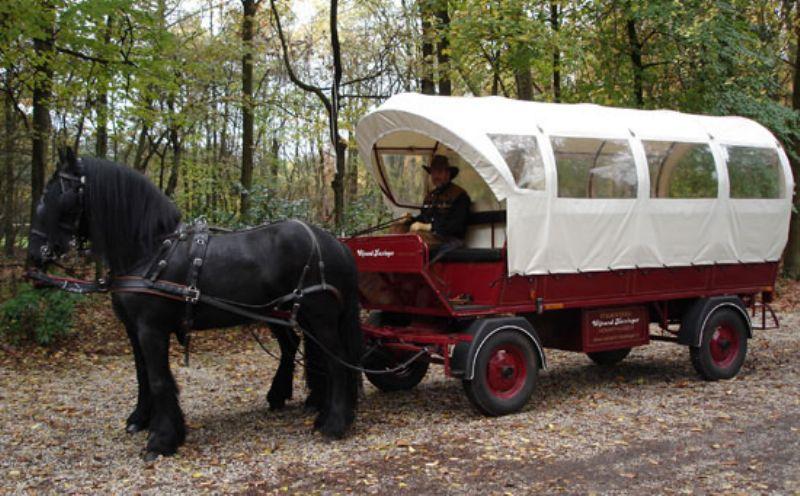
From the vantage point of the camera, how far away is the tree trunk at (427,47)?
46.5ft

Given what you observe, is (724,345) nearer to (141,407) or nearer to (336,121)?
(141,407)

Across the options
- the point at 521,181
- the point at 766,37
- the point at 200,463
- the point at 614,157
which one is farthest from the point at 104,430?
the point at 766,37

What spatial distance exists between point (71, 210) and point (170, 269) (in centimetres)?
87

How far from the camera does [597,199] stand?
718 cm

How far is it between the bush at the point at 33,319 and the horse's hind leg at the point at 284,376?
453 cm

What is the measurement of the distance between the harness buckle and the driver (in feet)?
7.72

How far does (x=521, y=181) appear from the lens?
6.68 m

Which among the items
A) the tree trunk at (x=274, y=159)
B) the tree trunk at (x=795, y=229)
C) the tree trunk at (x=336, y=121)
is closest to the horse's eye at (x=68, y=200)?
the tree trunk at (x=336, y=121)

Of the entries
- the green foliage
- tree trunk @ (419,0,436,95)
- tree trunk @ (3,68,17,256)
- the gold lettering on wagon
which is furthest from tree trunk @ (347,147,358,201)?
the gold lettering on wagon

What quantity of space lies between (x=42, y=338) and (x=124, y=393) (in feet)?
8.21

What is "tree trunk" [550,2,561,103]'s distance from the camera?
1318cm

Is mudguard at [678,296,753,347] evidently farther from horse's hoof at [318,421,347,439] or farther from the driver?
horse's hoof at [318,421,347,439]

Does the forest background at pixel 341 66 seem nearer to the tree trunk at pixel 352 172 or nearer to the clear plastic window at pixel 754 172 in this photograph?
the tree trunk at pixel 352 172

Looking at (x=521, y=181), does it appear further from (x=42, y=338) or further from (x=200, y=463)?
(x=42, y=338)
